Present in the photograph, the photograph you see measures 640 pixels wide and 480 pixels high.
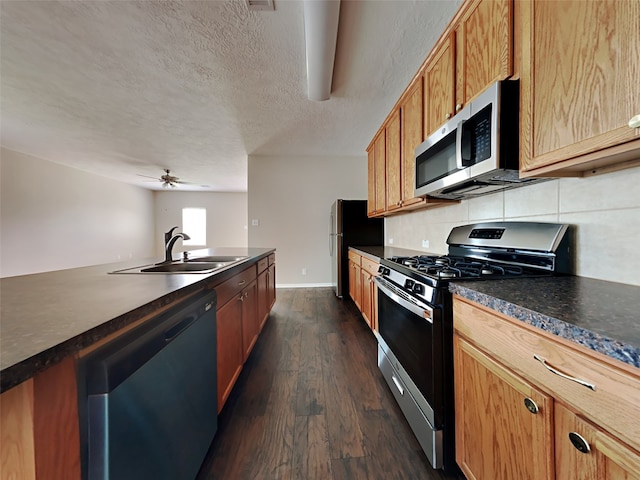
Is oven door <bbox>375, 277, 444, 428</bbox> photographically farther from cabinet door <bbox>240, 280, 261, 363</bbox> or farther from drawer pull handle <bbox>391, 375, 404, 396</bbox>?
cabinet door <bbox>240, 280, 261, 363</bbox>

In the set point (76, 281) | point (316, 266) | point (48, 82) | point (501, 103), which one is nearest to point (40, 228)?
point (48, 82)

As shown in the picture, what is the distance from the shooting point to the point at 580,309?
647 millimetres

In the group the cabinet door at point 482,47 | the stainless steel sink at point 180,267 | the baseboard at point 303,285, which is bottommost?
the baseboard at point 303,285

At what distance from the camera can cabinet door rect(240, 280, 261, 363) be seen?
1.79m

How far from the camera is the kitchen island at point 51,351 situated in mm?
410

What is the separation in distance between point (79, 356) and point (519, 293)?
48.5 inches

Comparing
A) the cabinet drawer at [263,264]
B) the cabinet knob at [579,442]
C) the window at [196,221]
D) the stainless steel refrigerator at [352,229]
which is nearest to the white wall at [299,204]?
the stainless steel refrigerator at [352,229]

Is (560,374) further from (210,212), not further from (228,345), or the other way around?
(210,212)

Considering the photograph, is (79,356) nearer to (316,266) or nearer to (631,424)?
(631,424)

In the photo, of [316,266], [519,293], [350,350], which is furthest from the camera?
[316,266]

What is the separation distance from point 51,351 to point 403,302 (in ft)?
4.17

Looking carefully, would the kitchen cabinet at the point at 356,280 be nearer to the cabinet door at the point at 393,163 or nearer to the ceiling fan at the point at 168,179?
the cabinet door at the point at 393,163

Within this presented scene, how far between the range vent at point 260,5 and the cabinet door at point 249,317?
1.89 meters

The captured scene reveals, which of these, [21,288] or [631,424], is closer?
[631,424]
